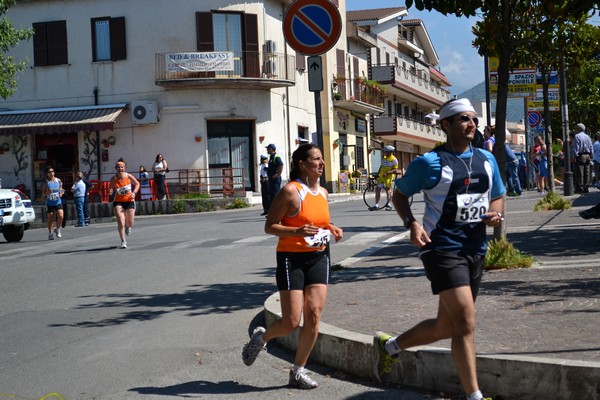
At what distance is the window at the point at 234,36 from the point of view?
38812 millimetres

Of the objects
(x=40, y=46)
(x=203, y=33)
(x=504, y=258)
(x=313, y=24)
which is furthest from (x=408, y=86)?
(x=313, y=24)

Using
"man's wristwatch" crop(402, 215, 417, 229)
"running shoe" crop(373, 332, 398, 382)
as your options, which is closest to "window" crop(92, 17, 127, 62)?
"running shoe" crop(373, 332, 398, 382)

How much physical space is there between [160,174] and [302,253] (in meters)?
30.0

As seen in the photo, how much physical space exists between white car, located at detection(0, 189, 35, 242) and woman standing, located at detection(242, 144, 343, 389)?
56.9 feet

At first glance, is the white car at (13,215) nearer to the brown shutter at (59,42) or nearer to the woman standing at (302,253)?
the woman standing at (302,253)

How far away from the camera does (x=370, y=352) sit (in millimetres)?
6445

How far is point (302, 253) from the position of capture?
6.39 metres

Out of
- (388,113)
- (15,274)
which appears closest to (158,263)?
(15,274)

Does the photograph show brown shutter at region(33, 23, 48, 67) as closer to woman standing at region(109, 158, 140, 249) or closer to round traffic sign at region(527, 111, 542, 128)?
round traffic sign at region(527, 111, 542, 128)

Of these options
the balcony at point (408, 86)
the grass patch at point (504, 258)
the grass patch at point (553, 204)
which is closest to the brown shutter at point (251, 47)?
the grass patch at point (553, 204)

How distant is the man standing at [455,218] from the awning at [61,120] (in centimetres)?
3355

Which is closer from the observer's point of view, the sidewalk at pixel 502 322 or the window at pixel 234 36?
the sidewalk at pixel 502 322

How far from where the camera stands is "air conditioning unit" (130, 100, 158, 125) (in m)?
38.8

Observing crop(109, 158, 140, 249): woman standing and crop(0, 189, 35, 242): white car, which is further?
crop(0, 189, 35, 242): white car
